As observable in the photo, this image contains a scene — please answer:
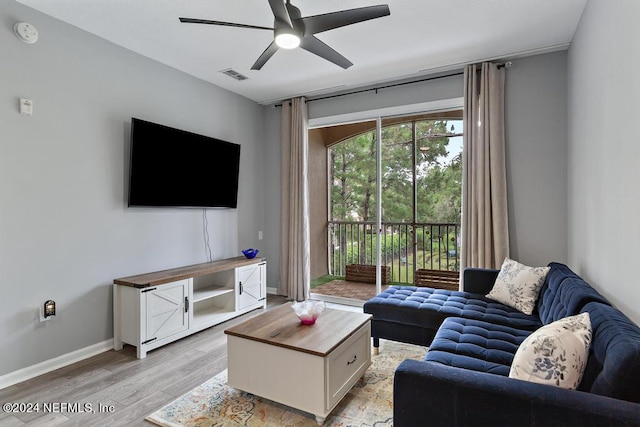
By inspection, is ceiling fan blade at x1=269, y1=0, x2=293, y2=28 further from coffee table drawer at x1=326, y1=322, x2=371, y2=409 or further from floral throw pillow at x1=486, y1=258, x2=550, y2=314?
floral throw pillow at x1=486, y1=258, x2=550, y2=314

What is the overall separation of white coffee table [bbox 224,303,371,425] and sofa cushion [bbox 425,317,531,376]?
20.7 inches

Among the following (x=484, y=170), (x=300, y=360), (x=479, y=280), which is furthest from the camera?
(x=484, y=170)

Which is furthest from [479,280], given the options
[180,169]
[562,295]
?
[180,169]

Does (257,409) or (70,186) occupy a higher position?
(70,186)

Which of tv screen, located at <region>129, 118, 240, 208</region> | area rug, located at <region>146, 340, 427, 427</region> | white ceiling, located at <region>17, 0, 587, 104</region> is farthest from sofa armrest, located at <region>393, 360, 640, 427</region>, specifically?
tv screen, located at <region>129, 118, 240, 208</region>

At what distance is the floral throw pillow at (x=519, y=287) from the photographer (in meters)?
2.51

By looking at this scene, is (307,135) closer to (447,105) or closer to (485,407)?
(447,105)

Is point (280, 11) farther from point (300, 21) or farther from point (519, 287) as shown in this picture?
point (519, 287)

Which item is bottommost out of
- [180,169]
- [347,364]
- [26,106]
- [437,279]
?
[347,364]

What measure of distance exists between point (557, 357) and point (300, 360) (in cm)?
124

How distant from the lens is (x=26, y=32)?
246cm

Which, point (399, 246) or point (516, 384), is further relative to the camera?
point (399, 246)

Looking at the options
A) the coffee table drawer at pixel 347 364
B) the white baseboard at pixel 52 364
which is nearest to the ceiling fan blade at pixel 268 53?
the coffee table drawer at pixel 347 364

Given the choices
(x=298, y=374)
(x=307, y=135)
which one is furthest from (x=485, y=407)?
(x=307, y=135)
